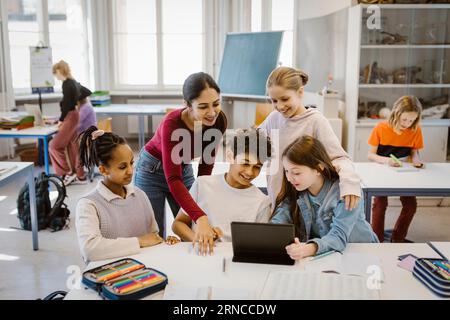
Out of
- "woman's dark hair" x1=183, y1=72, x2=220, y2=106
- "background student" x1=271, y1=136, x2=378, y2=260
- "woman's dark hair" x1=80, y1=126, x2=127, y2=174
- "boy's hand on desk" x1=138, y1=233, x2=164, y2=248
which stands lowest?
"boy's hand on desk" x1=138, y1=233, x2=164, y2=248

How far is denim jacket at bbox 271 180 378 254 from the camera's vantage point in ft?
5.95

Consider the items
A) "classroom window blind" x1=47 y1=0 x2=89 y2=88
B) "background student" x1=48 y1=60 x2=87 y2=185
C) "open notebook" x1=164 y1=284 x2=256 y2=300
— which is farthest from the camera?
"classroom window blind" x1=47 y1=0 x2=89 y2=88

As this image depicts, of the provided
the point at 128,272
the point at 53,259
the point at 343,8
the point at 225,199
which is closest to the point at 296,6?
the point at 343,8

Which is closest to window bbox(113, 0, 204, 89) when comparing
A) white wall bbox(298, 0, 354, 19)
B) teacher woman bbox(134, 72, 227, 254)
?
white wall bbox(298, 0, 354, 19)

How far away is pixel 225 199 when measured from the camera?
6.69 ft

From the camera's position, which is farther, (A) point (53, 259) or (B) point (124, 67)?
(B) point (124, 67)

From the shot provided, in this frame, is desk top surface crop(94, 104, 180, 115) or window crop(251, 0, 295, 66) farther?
window crop(251, 0, 295, 66)

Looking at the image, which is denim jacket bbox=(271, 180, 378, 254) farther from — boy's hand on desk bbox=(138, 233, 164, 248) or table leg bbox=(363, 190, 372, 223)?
table leg bbox=(363, 190, 372, 223)

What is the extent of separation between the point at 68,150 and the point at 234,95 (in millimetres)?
2677

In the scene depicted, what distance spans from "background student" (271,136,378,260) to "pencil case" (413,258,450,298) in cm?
28

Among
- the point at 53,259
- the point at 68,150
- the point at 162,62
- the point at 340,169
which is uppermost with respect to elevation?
the point at 162,62

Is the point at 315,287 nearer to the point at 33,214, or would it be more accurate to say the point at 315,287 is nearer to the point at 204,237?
the point at 204,237
